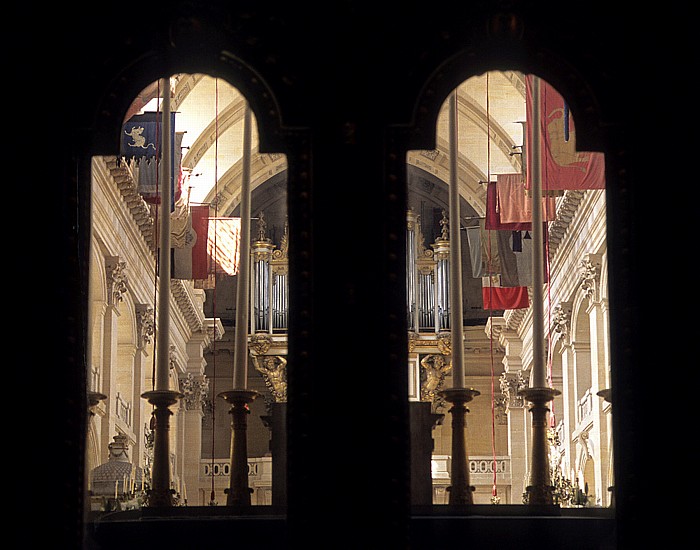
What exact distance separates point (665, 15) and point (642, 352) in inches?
50.8

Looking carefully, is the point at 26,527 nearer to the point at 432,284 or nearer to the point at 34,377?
the point at 34,377

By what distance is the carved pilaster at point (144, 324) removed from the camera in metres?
27.2

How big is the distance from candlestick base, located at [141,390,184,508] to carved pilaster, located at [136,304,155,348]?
69.1 ft

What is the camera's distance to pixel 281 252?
103 ft

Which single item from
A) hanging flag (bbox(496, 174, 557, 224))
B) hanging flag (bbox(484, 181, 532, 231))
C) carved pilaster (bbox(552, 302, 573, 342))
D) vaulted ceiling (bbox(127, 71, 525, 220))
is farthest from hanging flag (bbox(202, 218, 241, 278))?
carved pilaster (bbox(552, 302, 573, 342))

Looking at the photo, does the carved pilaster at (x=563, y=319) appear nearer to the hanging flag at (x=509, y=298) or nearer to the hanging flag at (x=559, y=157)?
the hanging flag at (x=509, y=298)

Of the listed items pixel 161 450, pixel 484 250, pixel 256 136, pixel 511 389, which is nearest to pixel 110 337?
pixel 256 136

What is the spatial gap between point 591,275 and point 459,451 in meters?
18.2

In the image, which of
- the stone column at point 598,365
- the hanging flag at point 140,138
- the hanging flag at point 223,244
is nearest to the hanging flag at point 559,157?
the hanging flag at point 140,138

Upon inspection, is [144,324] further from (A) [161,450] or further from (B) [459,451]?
(B) [459,451]

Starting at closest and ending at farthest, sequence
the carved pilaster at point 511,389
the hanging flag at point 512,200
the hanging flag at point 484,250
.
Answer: the hanging flag at point 512,200 → the hanging flag at point 484,250 → the carved pilaster at point 511,389

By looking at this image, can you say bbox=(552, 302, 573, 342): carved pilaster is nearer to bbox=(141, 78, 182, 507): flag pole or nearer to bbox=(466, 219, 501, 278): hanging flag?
bbox=(466, 219, 501, 278): hanging flag

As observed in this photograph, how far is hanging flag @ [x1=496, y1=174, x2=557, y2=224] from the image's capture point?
19547mm

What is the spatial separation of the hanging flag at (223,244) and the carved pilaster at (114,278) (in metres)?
1.69
